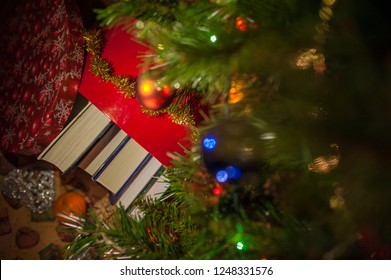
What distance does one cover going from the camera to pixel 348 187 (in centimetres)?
39

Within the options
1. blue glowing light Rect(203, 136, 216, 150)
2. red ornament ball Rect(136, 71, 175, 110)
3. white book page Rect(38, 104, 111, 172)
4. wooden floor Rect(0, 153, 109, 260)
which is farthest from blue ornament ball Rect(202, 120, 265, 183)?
wooden floor Rect(0, 153, 109, 260)

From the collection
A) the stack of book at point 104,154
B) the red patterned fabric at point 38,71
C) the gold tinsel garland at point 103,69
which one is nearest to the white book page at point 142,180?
the stack of book at point 104,154

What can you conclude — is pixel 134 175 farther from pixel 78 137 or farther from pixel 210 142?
pixel 210 142

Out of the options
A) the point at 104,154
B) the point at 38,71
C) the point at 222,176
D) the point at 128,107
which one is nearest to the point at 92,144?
the point at 104,154

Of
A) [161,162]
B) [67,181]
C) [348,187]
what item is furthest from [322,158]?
[67,181]

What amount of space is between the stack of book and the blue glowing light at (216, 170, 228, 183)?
0.52m

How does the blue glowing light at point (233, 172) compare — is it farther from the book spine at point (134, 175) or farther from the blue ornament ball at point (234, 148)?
the book spine at point (134, 175)

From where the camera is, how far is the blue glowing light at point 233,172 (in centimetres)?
44

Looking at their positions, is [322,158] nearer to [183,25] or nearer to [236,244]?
[236,244]

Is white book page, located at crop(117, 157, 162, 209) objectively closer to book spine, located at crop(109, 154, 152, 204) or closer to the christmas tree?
book spine, located at crop(109, 154, 152, 204)

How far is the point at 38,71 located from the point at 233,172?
759mm

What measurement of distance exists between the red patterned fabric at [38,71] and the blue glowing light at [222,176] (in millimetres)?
612

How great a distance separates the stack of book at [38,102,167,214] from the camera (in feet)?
3.20

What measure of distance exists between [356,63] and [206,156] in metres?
0.20
